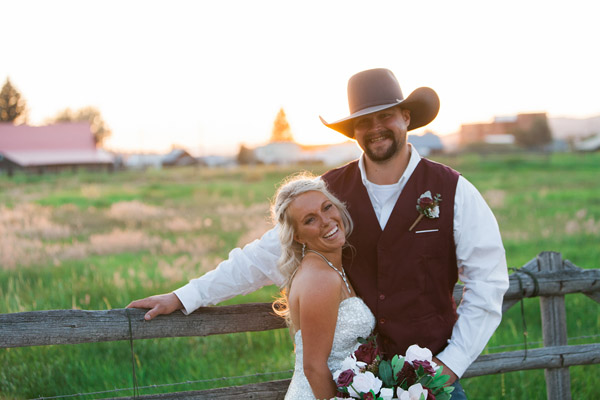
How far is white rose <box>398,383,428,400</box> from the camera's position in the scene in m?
2.77

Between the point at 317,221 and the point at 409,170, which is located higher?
the point at 409,170

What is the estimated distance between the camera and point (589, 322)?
6855 millimetres

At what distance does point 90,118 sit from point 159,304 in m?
86.6

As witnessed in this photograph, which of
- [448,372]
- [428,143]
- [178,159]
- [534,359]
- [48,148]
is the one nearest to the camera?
[448,372]

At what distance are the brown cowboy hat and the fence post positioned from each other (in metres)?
1.56

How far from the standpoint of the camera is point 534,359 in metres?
4.41

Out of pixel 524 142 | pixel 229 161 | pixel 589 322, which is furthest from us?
pixel 229 161

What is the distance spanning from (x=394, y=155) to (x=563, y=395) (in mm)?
2553

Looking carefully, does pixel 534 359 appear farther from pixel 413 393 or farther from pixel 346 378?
pixel 346 378

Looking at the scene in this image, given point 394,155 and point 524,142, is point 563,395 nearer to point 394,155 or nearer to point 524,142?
point 394,155

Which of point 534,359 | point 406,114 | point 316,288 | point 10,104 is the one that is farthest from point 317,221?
point 10,104

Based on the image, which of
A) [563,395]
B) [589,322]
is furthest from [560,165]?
[563,395]

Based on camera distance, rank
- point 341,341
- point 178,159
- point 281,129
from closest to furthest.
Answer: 1. point 341,341
2. point 281,129
3. point 178,159

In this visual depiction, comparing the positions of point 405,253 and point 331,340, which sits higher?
point 405,253
